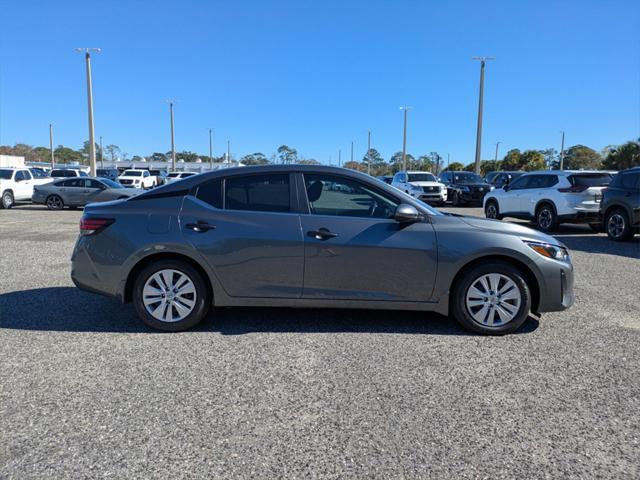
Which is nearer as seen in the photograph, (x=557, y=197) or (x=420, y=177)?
(x=557, y=197)

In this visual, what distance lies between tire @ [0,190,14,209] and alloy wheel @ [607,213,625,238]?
858 inches

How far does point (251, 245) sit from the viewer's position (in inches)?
174

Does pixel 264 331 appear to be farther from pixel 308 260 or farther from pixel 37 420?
pixel 37 420

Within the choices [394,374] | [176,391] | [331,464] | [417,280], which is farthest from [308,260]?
[331,464]

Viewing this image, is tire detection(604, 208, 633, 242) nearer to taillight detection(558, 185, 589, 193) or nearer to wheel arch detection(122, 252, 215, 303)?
taillight detection(558, 185, 589, 193)

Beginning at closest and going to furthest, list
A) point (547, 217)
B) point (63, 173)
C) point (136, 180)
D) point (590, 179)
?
1. point (590, 179)
2. point (547, 217)
3. point (136, 180)
4. point (63, 173)

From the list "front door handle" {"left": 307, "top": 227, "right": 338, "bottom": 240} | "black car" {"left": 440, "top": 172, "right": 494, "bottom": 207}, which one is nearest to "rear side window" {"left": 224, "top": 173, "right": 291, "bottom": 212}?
"front door handle" {"left": 307, "top": 227, "right": 338, "bottom": 240}

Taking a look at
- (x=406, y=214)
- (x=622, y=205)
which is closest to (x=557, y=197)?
(x=622, y=205)

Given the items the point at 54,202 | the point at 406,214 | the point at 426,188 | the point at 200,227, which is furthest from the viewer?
the point at 426,188

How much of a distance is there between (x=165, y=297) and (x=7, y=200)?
19570 mm

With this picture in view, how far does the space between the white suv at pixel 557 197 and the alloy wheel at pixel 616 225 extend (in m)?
1.01

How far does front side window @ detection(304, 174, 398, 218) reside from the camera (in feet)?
14.9

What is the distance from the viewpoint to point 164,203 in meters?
4.61

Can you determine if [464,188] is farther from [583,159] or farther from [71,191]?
[583,159]
